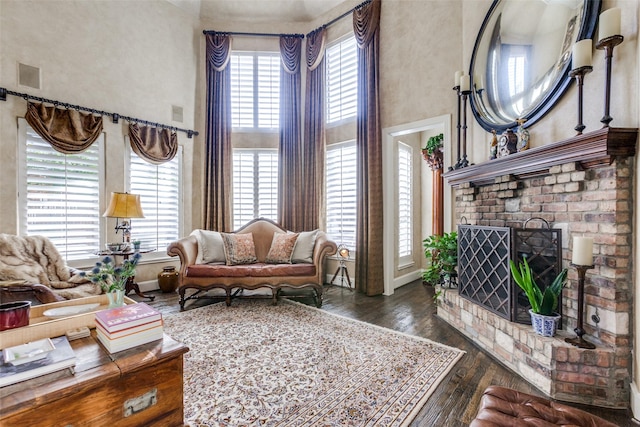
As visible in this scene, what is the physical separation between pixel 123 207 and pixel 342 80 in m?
3.48

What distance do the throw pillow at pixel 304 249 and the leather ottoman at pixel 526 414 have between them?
2.88 meters

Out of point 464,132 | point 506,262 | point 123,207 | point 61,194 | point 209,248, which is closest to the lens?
point 506,262

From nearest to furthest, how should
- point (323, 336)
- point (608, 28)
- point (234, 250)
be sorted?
point (608, 28) < point (323, 336) < point (234, 250)

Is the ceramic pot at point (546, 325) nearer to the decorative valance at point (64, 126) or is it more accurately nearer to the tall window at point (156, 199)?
the tall window at point (156, 199)

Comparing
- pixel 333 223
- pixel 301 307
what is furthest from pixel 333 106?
pixel 301 307

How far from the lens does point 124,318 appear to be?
4.40 ft

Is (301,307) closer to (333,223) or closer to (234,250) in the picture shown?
(234,250)

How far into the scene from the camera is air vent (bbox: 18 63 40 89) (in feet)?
11.3

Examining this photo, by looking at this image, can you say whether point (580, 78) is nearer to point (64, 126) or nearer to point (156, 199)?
point (156, 199)

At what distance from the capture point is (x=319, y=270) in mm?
3680

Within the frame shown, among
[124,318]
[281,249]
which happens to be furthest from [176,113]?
[124,318]

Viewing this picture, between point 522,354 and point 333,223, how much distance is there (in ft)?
9.95

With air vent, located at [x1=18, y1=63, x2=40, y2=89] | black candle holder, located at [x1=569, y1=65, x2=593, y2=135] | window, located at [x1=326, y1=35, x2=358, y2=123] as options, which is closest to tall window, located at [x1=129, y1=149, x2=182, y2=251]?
air vent, located at [x1=18, y1=63, x2=40, y2=89]

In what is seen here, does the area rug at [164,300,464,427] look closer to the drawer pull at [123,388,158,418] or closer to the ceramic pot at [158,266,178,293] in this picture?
the drawer pull at [123,388,158,418]
